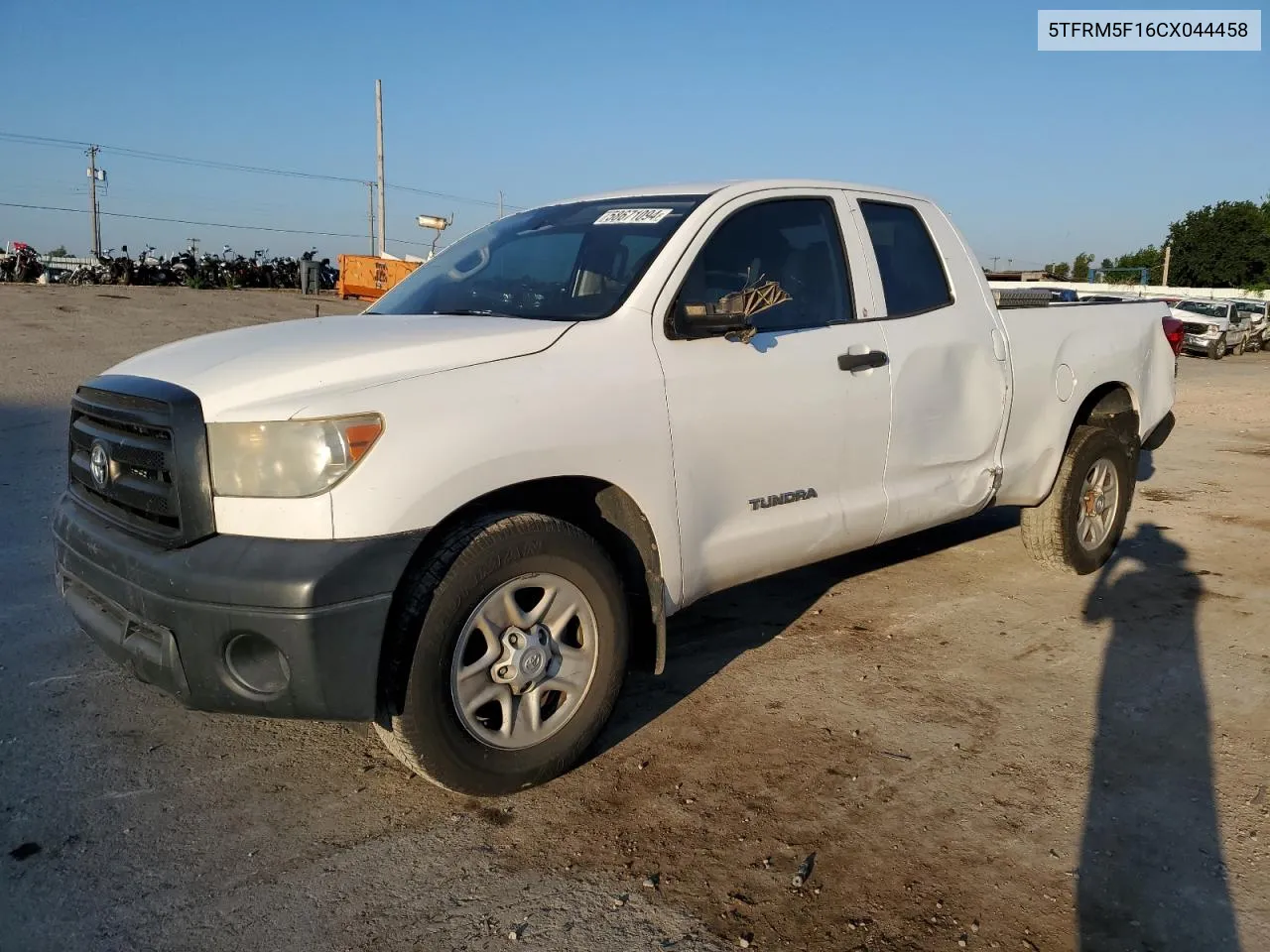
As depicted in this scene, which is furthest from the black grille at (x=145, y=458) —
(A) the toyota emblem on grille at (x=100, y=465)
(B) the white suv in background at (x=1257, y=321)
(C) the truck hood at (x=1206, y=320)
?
(B) the white suv in background at (x=1257, y=321)

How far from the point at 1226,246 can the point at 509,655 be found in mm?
73762

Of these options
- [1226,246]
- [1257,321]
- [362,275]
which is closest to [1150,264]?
[1226,246]

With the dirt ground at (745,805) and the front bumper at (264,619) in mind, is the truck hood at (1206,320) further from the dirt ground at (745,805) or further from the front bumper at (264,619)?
the front bumper at (264,619)

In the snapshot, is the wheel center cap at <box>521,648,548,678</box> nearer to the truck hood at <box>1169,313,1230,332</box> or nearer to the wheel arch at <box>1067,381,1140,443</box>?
the wheel arch at <box>1067,381,1140,443</box>

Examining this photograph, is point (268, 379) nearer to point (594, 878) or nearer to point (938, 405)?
point (594, 878)

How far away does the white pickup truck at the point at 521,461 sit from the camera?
265cm

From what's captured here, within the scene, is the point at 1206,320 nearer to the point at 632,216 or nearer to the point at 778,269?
the point at 778,269

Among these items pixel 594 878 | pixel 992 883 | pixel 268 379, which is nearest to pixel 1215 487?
pixel 992 883

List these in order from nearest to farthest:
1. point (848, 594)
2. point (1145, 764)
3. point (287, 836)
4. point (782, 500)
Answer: point (287, 836) < point (1145, 764) < point (782, 500) < point (848, 594)

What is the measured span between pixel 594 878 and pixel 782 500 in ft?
5.17

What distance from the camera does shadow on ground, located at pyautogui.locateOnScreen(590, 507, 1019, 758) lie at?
12.4ft

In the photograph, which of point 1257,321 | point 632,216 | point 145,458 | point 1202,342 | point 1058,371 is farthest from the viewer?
point 1257,321

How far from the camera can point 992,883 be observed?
105 inches

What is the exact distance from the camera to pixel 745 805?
3051 millimetres
